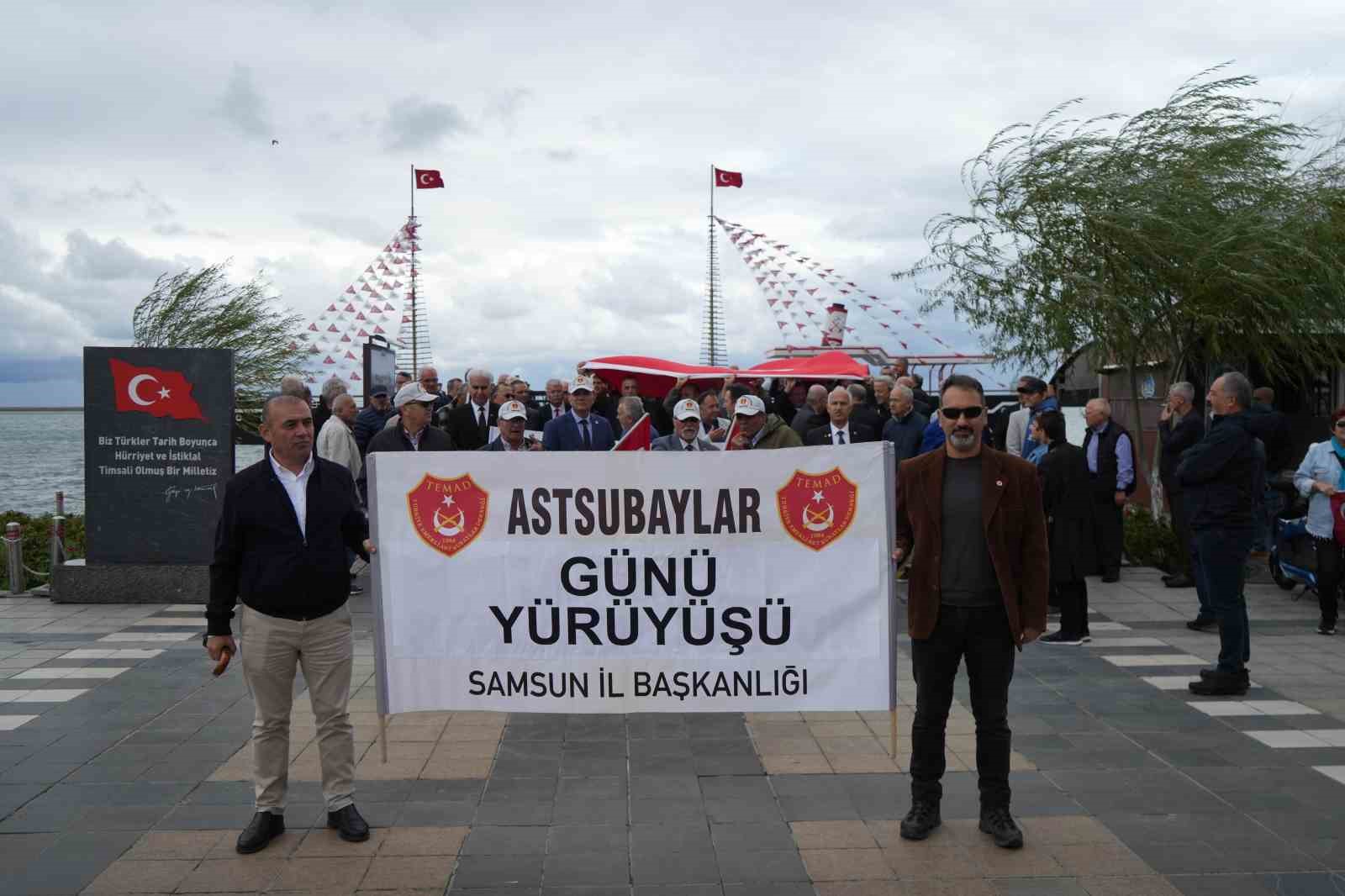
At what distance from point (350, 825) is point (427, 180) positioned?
1144 inches

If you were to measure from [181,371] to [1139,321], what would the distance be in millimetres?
11333

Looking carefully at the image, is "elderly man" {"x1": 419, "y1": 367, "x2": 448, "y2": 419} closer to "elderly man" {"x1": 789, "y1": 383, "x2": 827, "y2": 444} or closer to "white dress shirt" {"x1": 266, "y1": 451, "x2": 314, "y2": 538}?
"elderly man" {"x1": 789, "y1": 383, "x2": 827, "y2": 444}

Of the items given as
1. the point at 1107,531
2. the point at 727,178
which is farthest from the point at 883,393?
the point at 727,178

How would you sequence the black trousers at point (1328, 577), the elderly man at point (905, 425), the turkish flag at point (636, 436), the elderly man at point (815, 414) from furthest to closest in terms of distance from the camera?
the elderly man at point (815, 414) < the elderly man at point (905, 425) < the black trousers at point (1328, 577) < the turkish flag at point (636, 436)

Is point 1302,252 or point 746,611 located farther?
point 1302,252

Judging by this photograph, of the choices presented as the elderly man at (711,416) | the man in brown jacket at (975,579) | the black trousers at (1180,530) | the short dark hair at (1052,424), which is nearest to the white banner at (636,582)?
the man in brown jacket at (975,579)

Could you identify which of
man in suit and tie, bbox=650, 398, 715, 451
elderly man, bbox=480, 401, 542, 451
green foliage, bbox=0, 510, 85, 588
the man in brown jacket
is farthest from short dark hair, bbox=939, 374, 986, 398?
green foliage, bbox=0, 510, 85, 588

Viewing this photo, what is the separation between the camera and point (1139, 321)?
1586cm

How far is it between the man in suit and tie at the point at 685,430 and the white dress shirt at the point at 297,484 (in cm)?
419

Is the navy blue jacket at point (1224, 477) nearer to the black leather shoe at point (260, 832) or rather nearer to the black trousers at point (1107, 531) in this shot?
the black trousers at point (1107, 531)

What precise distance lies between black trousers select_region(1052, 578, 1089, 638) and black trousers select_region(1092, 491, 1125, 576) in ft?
7.64

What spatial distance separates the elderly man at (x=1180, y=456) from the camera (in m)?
10.6

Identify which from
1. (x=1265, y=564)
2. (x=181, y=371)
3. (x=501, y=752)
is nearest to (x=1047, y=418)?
(x=1265, y=564)

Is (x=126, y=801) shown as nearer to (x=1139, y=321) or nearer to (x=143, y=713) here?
(x=143, y=713)
